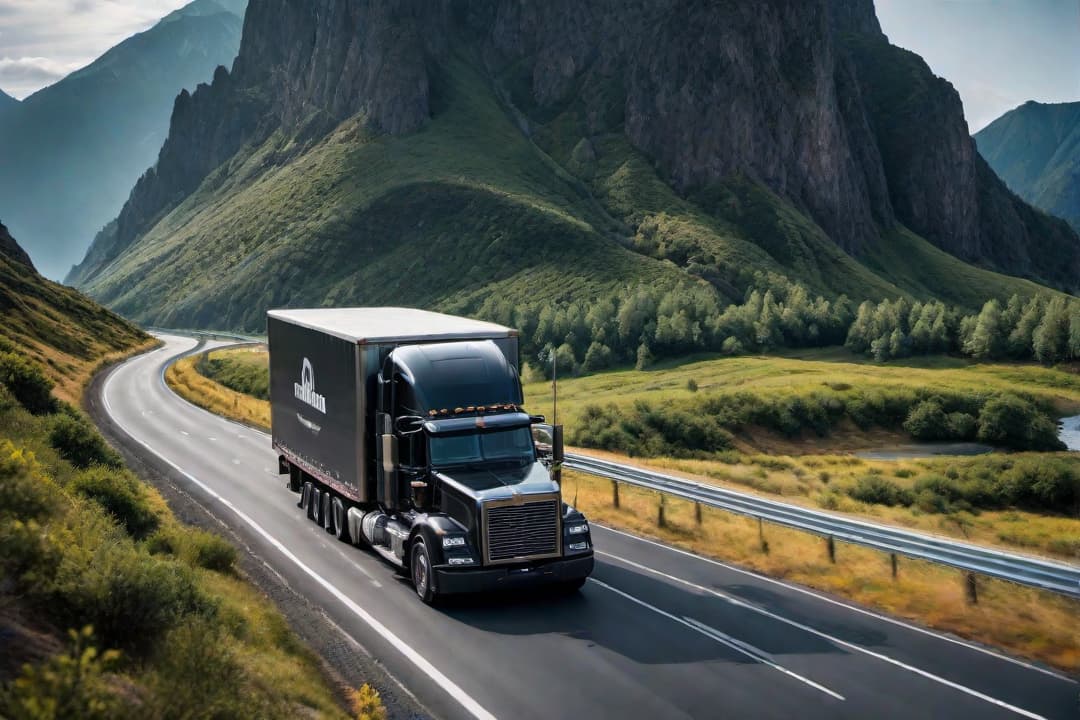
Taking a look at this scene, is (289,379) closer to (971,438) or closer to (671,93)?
(971,438)

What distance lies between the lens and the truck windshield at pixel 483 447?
1858cm

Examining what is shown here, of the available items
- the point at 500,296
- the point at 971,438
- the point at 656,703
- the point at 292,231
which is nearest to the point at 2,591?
the point at 656,703

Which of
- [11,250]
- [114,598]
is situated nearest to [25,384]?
[114,598]

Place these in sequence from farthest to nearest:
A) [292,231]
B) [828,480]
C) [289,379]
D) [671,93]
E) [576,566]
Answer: [671,93] < [292,231] < [828,480] < [289,379] < [576,566]

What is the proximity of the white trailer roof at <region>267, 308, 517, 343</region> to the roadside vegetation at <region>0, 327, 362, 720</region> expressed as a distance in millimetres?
6047

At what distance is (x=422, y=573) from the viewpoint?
18.1 meters

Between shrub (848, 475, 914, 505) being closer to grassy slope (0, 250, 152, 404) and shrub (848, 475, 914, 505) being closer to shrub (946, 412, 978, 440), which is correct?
shrub (946, 412, 978, 440)

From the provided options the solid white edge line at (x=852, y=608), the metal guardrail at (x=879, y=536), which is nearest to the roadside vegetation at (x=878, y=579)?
the solid white edge line at (x=852, y=608)

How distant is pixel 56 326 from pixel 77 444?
6507cm

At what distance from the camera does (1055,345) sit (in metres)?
84.1

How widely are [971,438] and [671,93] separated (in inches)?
5323

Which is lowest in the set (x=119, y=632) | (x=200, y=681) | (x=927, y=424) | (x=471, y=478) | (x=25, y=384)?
(x=927, y=424)

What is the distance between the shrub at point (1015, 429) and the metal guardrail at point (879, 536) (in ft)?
142

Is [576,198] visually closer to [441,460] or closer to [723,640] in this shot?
[441,460]
